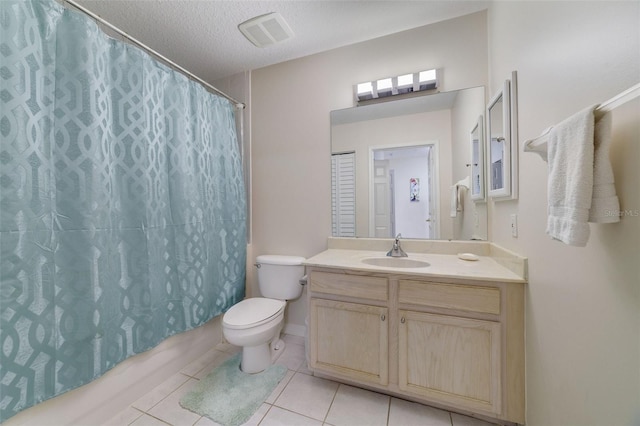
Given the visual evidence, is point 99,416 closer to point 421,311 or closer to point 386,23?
point 421,311

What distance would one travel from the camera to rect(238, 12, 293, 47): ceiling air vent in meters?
1.56

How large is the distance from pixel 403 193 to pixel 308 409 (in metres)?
1.48

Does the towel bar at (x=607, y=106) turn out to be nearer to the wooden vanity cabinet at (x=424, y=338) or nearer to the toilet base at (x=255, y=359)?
the wooden vanity cabinet at (x=424, y=338)

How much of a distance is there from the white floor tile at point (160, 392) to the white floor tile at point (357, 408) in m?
0.99

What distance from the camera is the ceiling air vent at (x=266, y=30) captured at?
5.11ft

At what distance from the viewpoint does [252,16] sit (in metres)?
1.57

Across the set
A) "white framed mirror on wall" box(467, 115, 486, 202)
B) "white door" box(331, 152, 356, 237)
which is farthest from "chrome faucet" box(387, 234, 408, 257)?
"white framed mirror on wall" box(467, 115, 486, 202)

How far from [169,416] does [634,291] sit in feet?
6.33

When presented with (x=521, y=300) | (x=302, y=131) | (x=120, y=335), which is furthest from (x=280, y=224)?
(x=521, y=300)

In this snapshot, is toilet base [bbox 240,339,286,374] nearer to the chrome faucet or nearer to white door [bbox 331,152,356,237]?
white door [bbox 331,152,356,237]

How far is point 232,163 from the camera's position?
201cm

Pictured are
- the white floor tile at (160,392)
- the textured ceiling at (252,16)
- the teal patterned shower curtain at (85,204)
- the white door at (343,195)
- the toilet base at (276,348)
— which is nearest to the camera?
the teal patterned shower curtain at (85,204)

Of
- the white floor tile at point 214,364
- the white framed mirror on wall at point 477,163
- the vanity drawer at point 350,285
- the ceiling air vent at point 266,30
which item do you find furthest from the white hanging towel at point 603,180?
the white floor tile at point 214,364

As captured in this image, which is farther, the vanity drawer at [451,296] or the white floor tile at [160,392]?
the white floor tile at [160,392]
